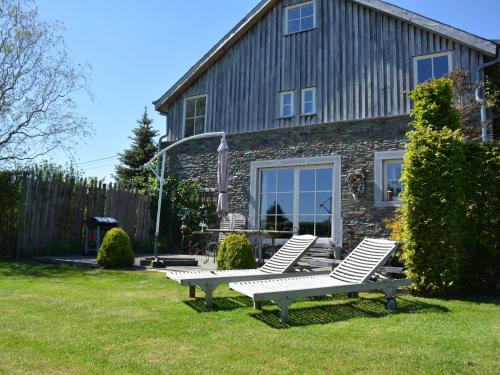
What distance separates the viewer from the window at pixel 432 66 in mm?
10633

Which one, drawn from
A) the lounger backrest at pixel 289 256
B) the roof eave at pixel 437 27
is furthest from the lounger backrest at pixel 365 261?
the roof eave at pixel 437 27

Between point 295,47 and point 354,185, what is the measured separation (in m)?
4.52

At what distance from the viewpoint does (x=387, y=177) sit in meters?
10.9

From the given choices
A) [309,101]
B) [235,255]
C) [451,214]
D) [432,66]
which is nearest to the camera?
[451,214]

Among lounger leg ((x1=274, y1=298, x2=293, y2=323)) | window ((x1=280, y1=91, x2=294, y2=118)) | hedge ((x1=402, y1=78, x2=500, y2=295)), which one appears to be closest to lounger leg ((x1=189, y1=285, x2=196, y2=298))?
lounger leg ((x1=274, y1=298, x2=293, y2=323))

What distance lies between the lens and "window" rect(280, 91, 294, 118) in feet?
41.5

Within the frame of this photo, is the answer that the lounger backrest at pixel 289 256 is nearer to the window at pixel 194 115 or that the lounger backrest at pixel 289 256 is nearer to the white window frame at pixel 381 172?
the white window frame at pixel 381 172

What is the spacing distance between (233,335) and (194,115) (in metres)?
11.3

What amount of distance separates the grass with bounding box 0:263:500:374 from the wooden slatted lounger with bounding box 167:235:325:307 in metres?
0.27

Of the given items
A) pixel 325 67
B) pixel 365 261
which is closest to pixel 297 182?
pixel 325 67

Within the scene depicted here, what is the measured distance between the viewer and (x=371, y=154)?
1116 centimetres

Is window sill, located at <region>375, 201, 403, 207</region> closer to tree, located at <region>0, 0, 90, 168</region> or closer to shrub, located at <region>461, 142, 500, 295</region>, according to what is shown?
shrub, located at <region>461, 142, 500, 295</region>

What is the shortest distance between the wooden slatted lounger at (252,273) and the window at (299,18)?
775 cm

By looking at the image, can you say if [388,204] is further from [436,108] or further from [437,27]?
[437,27]
